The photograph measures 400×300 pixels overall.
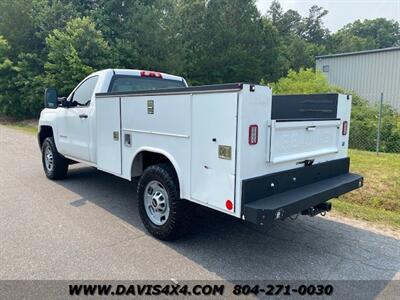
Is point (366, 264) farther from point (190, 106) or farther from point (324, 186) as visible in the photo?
point (190, 106)

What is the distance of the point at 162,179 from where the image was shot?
396 centimetres

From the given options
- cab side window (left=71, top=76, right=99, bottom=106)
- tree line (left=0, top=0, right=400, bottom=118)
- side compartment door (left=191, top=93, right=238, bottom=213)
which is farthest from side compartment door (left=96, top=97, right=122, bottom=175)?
tree line (left=0, top=0, right=400, bottom=118)

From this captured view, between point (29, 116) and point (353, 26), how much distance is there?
98.4 metres

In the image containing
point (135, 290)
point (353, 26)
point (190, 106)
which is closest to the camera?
point (135, 290)

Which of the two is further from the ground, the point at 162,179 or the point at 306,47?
the point at 306,47

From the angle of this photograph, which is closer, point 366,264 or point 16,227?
point 366,264

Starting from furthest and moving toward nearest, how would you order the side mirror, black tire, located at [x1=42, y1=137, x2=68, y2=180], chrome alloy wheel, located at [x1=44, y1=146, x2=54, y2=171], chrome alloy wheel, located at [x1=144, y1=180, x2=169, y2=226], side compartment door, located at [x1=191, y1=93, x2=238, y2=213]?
chrome alloy wheel, located at [x1=44, y1=146, x2=54, y2=171]
black tire, located at [x1=42, y1=137, x2=68, y2=180]
the side mirror
chrome alloy wheel, located at [x1=144, y1=180, x2=169, y2=226]
side compartment door, located at [x1=191, y1=93, x2=238, y2=213]

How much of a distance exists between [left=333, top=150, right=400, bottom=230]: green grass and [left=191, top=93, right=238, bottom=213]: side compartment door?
9.18 ft

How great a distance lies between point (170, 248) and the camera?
3.94m

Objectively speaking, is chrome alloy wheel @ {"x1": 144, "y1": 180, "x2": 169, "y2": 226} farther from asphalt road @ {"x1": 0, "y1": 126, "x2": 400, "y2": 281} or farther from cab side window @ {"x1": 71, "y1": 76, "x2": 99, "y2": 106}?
cab side window @ {"x1": 71, "y1": 76, "x2": 99, "y2": 106}

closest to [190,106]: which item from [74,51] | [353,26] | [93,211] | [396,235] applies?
[93,211]

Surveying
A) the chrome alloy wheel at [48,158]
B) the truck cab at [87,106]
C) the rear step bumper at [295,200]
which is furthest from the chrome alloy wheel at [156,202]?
the chrome alloy wheel at [48,158]

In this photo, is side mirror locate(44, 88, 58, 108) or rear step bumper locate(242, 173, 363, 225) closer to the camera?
rear step bumper locate(242, 173, 363, 225)

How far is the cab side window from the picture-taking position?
5657mm
